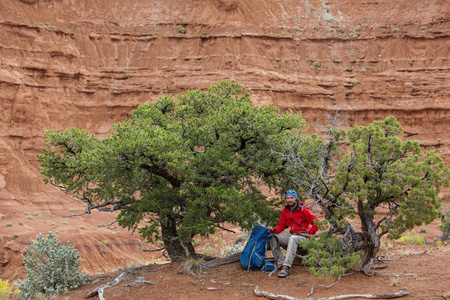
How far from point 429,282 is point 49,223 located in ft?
75.7

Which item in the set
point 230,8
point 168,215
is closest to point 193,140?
point 168,215

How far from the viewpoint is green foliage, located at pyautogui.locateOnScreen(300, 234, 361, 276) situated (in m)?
6.76

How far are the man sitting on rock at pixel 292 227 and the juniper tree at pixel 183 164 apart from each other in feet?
3.03

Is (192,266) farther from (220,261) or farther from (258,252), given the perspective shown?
(258,252)

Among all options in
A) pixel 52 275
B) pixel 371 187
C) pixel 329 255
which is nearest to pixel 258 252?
pixel 329 255

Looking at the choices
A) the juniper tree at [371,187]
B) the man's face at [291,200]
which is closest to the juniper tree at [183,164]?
the man's face at [291,200]

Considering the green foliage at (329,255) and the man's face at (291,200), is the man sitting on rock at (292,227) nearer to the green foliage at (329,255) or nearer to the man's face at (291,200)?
the man's face at (291,200)

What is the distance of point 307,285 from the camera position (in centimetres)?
723

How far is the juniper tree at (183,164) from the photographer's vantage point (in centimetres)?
810

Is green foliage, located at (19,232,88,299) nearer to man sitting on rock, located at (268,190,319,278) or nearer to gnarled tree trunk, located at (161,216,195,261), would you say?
gnarled tree trunk, located at (161,216,195,261)

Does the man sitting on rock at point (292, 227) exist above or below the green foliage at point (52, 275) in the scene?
above

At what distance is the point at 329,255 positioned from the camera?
6922 millimetres

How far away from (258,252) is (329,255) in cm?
183

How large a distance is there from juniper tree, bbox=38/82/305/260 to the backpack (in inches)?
21.1
